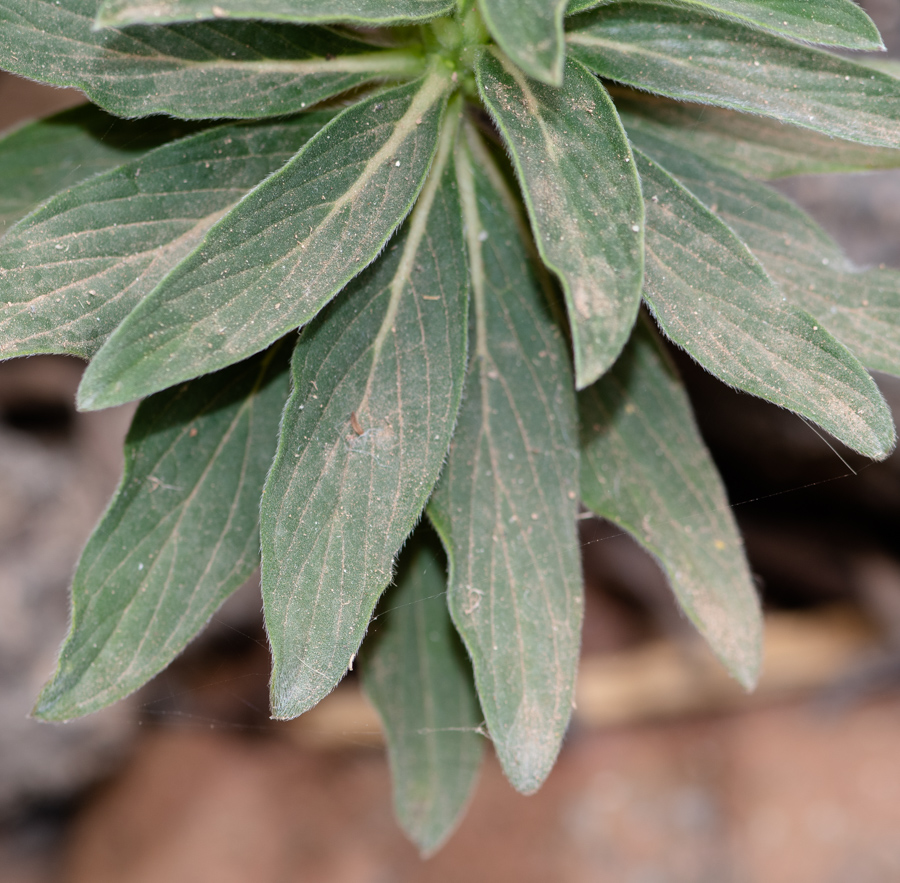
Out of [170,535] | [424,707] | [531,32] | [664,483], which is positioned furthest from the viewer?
[424,707]

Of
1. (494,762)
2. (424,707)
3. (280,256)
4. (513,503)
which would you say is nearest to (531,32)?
(280,256)

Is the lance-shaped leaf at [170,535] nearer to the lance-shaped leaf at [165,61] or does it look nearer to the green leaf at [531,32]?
the lance-shaped leaf at [165,61]

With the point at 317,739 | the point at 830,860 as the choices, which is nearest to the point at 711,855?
the point at 830,860

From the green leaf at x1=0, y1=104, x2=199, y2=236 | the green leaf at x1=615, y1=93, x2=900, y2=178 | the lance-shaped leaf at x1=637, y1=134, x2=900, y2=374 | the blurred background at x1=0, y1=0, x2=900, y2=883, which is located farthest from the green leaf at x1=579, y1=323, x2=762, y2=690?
the blurred background at x1=0, y1=0, x2=900, y2=883

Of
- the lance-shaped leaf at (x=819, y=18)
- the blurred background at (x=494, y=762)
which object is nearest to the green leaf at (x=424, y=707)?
the lance-shaped leaf at (x=819, y=18)

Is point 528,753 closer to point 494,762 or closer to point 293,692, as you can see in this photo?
Result: point 293,692

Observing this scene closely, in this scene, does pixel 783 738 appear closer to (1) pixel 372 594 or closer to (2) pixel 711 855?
(2) pixel 711 855
